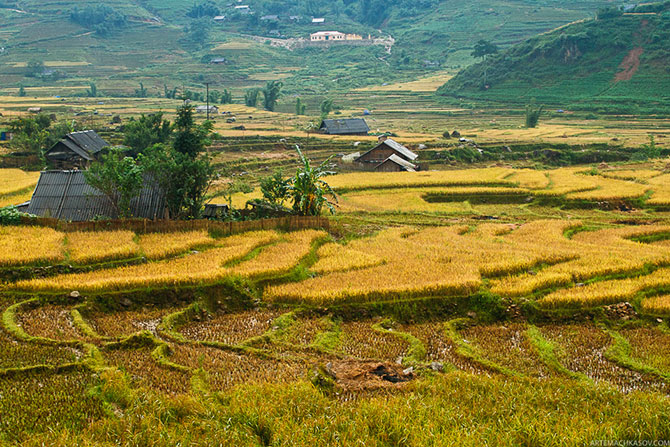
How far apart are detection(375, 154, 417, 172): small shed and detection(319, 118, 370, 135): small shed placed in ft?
43.4

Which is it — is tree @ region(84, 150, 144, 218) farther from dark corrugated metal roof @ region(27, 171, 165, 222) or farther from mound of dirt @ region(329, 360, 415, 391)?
mound of dirt @ region(329, 360, 415, 391)

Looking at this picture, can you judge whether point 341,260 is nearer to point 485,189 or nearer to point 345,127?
point 485,189

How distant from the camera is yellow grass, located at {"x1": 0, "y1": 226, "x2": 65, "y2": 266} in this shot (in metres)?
10.7

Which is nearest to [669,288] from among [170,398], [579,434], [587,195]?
[579,434]

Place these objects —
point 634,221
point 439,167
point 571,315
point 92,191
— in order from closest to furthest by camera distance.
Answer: point 571,315 → point 92,191 → point 634,221 → point 439,167

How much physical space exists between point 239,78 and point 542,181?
71.1 metres

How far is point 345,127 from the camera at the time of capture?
45.8m

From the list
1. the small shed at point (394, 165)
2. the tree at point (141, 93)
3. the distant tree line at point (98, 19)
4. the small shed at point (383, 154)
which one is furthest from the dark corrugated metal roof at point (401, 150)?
the distant tree line at point (98, 19)

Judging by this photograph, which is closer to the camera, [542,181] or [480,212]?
[480,212]

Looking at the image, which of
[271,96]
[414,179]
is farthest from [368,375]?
[271,96]

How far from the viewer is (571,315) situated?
965 cm

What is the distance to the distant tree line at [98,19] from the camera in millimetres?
106438

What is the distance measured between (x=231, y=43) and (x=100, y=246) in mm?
103595

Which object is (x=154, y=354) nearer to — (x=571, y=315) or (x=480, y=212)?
(x=571, y=315)
